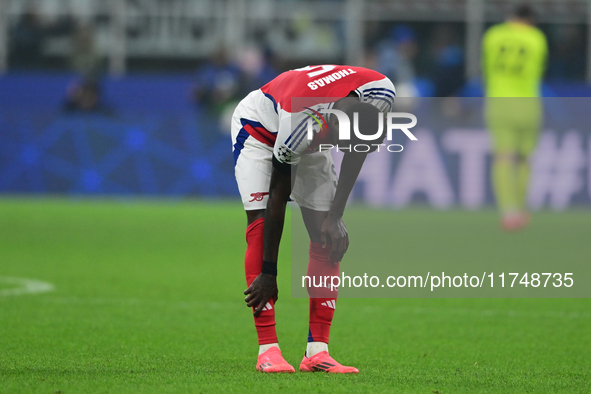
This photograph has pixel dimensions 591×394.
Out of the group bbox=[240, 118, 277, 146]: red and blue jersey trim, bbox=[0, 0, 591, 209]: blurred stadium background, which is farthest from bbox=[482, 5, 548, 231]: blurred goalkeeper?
bbox=[240, 118, 277, 146]: red and blue jersey trim

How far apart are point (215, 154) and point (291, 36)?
4.69 meters

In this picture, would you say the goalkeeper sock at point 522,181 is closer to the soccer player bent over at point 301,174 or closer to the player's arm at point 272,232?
the soccer player bent over at point 301,174

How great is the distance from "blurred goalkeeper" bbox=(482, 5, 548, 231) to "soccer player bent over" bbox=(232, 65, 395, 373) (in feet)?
23.6

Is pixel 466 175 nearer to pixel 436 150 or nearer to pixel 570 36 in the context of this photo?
pixel 436 150

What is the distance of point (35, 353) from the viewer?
A: 4.52 metres

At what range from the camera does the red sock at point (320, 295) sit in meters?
4.28

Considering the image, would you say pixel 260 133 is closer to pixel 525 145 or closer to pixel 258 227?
pixel 258 227

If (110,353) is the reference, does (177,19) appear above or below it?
above

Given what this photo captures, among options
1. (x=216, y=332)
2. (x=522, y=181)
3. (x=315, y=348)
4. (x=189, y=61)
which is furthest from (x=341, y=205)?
(x=189, y=61)

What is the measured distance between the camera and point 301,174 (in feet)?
14.0

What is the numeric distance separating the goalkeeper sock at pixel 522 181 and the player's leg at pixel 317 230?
769cm

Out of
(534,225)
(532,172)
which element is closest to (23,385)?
(534,225)

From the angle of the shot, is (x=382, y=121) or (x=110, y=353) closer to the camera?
(x=382, y=121)

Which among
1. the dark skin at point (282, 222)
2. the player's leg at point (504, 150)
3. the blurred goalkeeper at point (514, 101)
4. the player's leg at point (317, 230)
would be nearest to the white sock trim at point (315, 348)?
the player's leg at point (317, 230)
